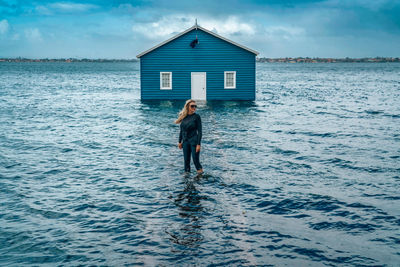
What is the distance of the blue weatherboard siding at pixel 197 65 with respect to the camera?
32.7 meters

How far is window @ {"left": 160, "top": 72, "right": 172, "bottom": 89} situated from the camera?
109 ft

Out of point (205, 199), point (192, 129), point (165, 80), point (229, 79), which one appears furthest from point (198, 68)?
point (205, 199)

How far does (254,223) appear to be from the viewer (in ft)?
28.8

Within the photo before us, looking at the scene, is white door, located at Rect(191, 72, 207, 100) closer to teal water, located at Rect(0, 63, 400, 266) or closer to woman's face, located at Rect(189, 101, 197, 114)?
teal water, located at Rect(0, 63, 400, 266)

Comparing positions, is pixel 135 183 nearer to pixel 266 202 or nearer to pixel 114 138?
pixel 266 202

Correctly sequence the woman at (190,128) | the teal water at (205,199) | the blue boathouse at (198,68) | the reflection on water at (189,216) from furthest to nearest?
the blue boathouse at (198,68) → the woman at (190,128) → the reflection on water at (189,216) → the teal water at (205,199)

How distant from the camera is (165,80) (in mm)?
33406

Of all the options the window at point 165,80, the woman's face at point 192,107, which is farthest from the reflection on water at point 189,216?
the window at point 165,80

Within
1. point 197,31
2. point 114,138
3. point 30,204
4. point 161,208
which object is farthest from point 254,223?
point 197,31

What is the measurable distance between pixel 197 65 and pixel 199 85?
5.48 feet

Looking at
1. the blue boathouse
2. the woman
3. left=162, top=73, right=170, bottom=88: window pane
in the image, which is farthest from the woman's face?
left=162, top=73, right=170, bottom=88: window pane

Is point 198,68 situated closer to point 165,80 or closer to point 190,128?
point 165,80

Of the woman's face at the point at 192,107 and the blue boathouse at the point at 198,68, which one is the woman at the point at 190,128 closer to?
the woman's face at the point at 192,107

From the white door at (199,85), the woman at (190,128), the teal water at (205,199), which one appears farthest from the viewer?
the white door at (199,85)
